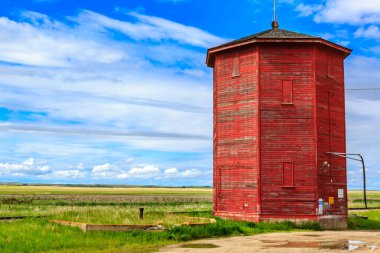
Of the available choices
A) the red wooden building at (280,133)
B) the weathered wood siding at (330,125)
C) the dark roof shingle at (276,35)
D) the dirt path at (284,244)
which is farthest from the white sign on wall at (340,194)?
the dark roof shingle at (276,35)

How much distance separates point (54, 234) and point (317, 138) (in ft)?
54.0

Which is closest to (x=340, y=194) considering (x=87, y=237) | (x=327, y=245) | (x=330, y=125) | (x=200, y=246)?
(x=330, y=125)

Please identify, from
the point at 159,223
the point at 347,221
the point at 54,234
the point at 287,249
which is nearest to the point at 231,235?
the point at 159,223

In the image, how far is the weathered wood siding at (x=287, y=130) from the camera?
2959 cm

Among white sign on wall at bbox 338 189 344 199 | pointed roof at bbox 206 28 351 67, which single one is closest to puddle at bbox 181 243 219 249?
white sign on wall at bbox 338 189 344 199

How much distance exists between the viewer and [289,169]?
2984 cm

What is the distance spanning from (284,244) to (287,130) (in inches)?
416

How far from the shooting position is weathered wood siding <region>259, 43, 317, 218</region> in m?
29.6

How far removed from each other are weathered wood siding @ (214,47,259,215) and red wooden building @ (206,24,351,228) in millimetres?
61

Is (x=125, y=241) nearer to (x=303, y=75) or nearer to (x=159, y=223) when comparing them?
(x=159, y=223)

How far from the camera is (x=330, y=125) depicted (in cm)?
3141

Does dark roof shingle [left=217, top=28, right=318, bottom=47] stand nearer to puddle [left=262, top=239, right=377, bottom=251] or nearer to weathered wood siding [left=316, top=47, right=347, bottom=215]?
weathered wood siding [left=316, top=47, right=347, bottom=215]

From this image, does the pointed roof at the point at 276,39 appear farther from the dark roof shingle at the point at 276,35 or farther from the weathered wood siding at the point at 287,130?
the weathered wood siding at the point at 287,130

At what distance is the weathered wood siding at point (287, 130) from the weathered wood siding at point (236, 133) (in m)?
0.58
